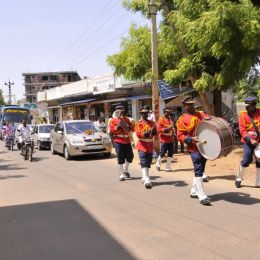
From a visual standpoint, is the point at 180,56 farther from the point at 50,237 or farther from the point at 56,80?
the point at 56,80

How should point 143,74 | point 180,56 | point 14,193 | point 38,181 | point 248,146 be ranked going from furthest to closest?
1. point 143,74
2. point 180,56
3. point 38,181
4. point 14,193
5. point 248,146

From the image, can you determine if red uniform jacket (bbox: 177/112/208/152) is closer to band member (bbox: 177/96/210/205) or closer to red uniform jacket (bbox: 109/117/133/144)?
band member (bbox: 177/96/210/205)

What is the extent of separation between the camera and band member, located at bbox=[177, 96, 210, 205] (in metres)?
8.33

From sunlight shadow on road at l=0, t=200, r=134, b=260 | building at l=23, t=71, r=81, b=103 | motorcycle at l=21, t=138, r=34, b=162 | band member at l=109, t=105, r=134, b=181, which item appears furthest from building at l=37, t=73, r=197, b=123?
building at l=23, t=71, r=81, b=103

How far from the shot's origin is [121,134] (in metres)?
11.5

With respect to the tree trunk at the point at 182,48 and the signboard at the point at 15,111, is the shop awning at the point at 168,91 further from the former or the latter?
the signboard at the point at 15,111

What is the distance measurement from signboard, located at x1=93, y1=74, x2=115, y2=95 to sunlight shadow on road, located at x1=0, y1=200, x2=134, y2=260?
23.3 metres

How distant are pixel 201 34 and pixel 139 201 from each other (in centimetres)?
568

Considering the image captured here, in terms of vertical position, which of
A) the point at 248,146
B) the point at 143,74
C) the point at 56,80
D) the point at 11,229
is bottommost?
the point at 11,229

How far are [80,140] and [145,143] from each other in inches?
290

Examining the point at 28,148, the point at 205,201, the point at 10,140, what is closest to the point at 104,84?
the point at 10,140

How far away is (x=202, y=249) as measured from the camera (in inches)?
220

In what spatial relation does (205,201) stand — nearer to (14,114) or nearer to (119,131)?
(119,131)

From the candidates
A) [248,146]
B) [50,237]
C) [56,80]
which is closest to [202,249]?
[50,237]
